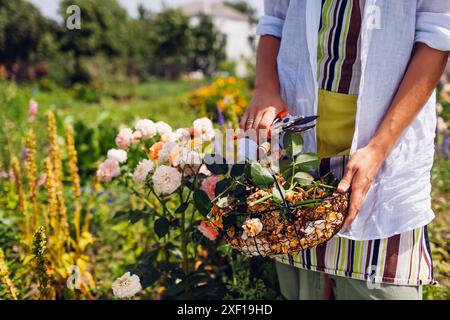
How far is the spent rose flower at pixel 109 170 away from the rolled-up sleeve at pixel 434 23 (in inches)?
38.1

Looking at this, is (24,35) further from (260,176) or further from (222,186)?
(260,176)

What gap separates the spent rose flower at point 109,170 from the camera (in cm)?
143

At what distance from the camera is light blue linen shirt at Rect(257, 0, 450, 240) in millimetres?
954

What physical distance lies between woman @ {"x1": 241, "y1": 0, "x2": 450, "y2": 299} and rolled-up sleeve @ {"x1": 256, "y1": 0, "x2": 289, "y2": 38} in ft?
0.04

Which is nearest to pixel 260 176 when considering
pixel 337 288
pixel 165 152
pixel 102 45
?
pixel 165 152

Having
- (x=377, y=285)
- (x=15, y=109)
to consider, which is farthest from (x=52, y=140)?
(x=15, y=109)

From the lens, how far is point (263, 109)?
1143 mm

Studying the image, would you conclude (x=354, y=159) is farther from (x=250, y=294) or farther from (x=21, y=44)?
(x=21, y=44)

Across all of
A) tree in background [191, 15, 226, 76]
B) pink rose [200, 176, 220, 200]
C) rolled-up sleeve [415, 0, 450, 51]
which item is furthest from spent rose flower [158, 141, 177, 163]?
tree in background [191, 15, 226, 76]

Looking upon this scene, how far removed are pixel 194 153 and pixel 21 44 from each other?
20239mm

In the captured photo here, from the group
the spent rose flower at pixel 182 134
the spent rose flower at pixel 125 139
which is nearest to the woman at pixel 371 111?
the spent rose flower at pixel 182 134

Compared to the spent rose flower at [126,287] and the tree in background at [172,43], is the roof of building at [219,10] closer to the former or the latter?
the tree in background at [172,43]

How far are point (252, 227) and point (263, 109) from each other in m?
0.36

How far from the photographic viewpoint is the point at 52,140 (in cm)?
160
